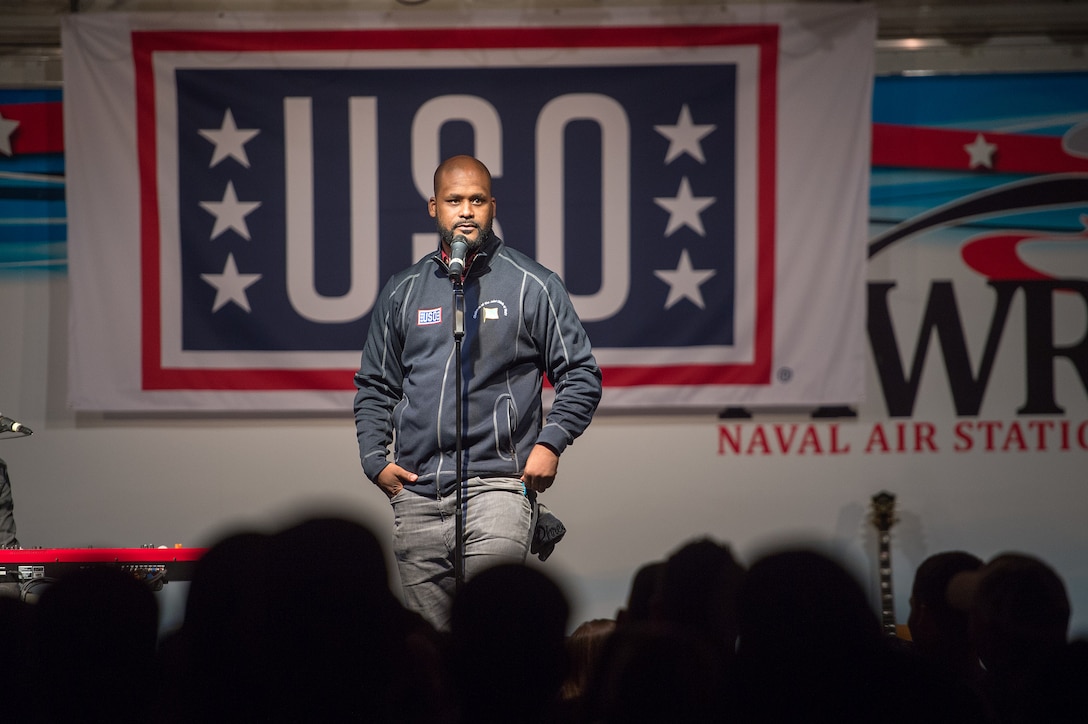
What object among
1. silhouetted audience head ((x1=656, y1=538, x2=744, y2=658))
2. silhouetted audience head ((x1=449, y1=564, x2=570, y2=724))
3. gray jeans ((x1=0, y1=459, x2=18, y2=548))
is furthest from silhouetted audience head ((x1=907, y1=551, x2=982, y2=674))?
gray jeans ((x1=0, y1=459, x2=18, y2=548))

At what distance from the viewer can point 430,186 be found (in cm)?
473

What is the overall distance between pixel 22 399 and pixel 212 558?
3778 mm

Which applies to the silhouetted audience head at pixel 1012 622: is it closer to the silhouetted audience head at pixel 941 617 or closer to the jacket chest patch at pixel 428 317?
the silhouetted audience head at pixel 941 617

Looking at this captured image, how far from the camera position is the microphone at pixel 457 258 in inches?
115

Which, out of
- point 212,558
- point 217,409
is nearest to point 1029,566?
point 212,558

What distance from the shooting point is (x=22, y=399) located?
4938 millimetres

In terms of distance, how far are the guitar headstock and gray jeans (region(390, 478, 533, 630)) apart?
2409mm

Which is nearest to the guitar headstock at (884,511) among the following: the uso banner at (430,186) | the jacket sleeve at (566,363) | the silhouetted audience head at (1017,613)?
the uso banner at (430,186)

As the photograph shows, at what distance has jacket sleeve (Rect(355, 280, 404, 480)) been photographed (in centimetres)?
319

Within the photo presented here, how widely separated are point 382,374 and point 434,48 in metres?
2.04

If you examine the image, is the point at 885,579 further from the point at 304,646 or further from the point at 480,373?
the point at 304,646

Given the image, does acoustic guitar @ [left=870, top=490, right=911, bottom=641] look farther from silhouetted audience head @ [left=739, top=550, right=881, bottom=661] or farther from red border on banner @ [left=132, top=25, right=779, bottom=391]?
silhouetted audience head @ [left=739, top=550, right=881, bottom=661]

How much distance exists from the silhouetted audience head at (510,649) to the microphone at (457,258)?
1.47 meters

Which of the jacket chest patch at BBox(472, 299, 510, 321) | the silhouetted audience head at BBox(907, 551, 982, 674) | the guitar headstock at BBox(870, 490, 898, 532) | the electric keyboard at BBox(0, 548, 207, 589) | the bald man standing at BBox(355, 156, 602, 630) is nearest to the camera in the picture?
the silhouetted audience head at BBox(907, 551, 982, 674)
